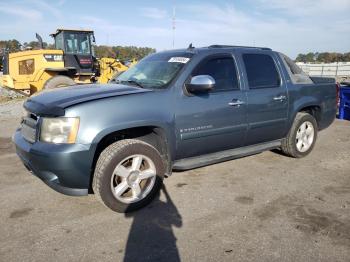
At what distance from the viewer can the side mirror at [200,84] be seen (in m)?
3.97

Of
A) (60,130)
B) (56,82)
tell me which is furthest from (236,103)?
(56,82)

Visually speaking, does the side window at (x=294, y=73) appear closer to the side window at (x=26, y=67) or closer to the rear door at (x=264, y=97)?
the rear door at (x=264, y=97)

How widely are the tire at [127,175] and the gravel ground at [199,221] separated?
0.49 feet

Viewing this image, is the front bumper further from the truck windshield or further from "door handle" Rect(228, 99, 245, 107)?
"door handle" Rect(228, 99, 245, 107)

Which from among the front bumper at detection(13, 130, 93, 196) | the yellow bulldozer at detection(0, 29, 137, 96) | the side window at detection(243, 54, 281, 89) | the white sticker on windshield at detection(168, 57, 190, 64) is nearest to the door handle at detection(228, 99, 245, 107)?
the side window at detection(243, 54, 281, 89)

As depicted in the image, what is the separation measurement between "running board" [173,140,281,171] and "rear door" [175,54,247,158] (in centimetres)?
7

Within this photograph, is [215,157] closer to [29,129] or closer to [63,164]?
[63,164]

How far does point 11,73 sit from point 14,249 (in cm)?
1157

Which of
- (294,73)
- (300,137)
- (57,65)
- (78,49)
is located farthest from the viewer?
(78,49)

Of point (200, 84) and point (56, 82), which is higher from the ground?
point (200, 84)

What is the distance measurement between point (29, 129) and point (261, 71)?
324cm

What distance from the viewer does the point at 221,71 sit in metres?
4.54

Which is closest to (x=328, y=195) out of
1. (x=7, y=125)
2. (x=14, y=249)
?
(x=14, y=249)

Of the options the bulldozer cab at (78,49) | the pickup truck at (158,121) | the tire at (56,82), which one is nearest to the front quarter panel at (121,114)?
the pickup truck at (158,121)
